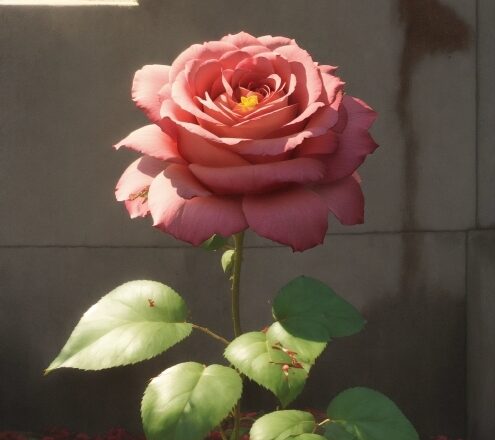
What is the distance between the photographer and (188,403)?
1.11 metres

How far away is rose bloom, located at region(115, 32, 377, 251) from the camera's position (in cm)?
103

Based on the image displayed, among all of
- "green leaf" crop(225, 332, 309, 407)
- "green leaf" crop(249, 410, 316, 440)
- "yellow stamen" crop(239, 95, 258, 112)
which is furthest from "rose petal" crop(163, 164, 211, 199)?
"green leaf" crop(249, 410, 316, 440)

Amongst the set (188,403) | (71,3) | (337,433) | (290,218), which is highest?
(71,3)

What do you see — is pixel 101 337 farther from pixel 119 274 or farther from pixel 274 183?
pixel 119 274

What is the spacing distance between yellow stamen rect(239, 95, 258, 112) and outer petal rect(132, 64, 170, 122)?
4.9 inches

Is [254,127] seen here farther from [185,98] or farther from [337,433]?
[337,433]

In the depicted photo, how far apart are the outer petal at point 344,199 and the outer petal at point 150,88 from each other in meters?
0.26

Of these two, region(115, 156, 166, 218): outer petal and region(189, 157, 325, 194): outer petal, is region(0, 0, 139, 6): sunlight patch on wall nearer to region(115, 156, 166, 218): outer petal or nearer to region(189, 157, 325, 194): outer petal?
region(115, 156, 166, 218): outer petal

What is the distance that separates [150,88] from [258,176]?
0.27 m

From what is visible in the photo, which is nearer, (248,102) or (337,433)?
(248,102)

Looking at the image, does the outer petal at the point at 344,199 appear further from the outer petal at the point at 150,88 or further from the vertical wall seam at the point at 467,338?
the vertical wall seam at the point at 467,338

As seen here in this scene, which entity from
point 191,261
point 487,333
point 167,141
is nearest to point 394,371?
point 487,333

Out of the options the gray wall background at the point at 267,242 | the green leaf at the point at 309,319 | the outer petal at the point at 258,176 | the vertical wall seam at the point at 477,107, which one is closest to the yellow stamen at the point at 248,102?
the outer petal at the point at 258,176

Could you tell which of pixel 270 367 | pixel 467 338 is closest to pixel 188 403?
pixel 270 367
